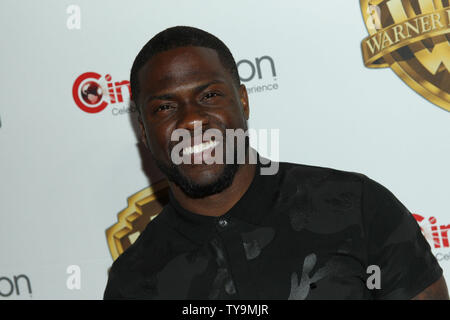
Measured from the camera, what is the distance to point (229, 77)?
1.19 meters

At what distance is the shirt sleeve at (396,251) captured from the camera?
1.05 m

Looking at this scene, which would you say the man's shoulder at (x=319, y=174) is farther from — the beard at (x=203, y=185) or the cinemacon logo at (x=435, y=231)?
the cinemacon logo at (x=435, y=231)

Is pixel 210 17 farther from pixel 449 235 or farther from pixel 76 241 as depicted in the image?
pixel 449 235

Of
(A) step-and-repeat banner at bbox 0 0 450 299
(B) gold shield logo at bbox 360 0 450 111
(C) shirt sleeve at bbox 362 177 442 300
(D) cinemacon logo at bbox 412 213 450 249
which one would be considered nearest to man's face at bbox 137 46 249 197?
(C) shirt sleeve at bbox 362 177 442 300

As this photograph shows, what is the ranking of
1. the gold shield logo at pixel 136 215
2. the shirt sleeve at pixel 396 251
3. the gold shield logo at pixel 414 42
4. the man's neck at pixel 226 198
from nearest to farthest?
the shirt sleeve at pixel 396 251
the man's neck at pixel 226 198
the gold shield logo at pixel 414 42
the gold shield logo at pixel 136 215

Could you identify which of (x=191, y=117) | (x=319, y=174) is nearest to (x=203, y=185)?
(x=191, y=117)

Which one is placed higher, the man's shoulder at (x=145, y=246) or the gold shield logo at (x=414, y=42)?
the gold shield logo at (x=414, y=42)

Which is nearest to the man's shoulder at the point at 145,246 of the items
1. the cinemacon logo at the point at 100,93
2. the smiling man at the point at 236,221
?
the smiling man at the point at 236,221

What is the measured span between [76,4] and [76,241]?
0.70 metres

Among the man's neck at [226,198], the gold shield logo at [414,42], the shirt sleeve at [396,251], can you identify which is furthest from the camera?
the gold shield logo at [414,42]

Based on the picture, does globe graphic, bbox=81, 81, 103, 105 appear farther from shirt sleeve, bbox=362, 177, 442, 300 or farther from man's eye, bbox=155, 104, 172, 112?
shirt sleeve, bbox=362, 177, 442, 300
